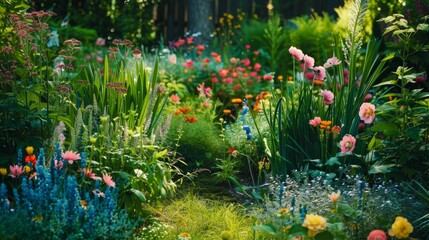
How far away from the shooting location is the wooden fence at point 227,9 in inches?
452

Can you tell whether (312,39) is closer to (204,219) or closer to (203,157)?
(203,157)

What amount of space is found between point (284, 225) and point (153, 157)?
41.0 inches

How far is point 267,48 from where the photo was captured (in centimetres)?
888

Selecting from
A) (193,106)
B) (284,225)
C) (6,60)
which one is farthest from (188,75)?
(284,225)

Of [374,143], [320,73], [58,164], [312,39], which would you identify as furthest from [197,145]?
[312,39]

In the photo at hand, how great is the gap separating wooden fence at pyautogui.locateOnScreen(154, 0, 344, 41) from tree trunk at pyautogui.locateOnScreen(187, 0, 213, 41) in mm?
770

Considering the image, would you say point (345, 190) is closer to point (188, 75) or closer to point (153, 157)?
point (153, 157)

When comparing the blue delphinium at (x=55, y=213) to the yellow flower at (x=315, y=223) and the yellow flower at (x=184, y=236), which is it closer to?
the yellow flower at (x=184, y=236)

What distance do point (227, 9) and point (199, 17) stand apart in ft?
3.16

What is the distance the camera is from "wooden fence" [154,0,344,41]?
37.6ft

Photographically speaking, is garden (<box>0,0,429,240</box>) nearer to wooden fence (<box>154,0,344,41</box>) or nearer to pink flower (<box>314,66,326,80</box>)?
pink flower (<box>314,66,326,80</box>)

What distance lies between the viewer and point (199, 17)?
35.8ft

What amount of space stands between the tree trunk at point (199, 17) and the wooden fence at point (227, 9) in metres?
0.77

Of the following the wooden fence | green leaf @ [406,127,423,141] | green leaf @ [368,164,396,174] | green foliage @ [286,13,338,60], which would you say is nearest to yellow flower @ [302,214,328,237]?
green leaf @ [368,164,396,174]
